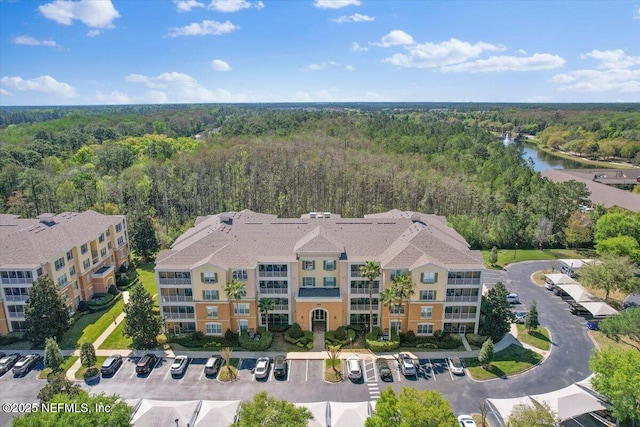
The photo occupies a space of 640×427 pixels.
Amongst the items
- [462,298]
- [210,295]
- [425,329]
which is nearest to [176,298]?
[210,295]

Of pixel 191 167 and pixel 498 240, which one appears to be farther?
pixel 191 167

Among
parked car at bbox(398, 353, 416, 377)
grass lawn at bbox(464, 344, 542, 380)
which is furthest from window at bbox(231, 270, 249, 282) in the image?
grass lawn at bbox(464, 344, 542, 380)

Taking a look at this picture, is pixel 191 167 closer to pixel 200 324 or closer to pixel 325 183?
pixel 325 183

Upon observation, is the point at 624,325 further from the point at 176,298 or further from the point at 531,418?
the point at 176,298

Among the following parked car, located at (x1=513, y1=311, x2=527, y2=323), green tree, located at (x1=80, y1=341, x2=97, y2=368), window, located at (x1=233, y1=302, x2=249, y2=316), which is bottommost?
parked car, located at (x1=513, y1=311, x2=527, y2=323)

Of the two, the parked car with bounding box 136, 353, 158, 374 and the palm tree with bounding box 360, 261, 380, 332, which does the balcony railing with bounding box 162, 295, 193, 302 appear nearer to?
the parked car with bounding box 136, 353, 158, 374

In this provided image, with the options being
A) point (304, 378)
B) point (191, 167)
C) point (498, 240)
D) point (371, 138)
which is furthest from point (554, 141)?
point (304, 378)
